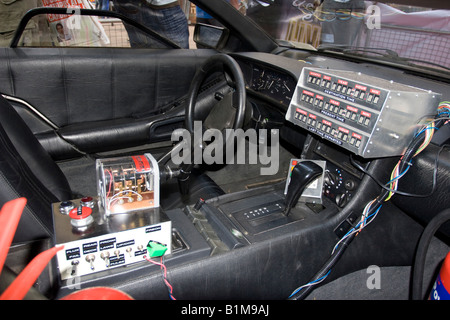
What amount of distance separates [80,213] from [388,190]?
3.15ft

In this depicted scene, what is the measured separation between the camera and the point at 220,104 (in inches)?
63.5

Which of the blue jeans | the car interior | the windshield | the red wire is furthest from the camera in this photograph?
the blue jeans

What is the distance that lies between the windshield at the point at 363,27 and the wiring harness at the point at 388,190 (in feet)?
1.95

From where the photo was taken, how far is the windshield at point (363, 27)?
149cm

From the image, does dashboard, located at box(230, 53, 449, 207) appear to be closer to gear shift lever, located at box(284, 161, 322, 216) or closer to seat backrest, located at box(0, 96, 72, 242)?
gear shift lever, located at box(284, 161, 322, 216)

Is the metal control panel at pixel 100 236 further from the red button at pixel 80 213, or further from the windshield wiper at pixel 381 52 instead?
the windshield wiper at pixel 381 52

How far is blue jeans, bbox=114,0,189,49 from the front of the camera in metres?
2.26

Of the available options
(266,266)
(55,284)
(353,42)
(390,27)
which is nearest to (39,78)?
(55,284)

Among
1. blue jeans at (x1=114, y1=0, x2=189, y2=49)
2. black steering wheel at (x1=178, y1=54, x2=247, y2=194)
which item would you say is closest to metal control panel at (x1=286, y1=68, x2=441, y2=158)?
black steering wheel at (x1=178, y1=54, x2=247, y2=194)

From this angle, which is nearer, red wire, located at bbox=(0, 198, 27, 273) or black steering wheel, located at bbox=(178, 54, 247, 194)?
red wire, located at bbox=(0, 198, 27, 273)

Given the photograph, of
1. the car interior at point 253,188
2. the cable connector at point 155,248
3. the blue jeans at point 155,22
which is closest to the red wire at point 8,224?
the car interior at point 253,188

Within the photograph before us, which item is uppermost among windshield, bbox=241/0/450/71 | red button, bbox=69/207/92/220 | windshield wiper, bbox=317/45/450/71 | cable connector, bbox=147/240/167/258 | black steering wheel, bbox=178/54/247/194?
windshield, bbox=241/0/450/71

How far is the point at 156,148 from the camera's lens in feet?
7.42

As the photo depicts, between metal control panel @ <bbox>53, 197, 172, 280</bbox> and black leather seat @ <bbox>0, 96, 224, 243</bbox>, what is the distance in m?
0.10
